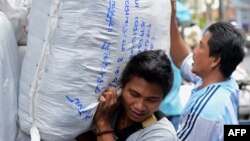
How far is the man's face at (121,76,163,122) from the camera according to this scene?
1.59m

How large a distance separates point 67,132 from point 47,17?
40 cm

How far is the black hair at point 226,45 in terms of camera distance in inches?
81.8

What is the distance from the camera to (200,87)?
225 centimetres

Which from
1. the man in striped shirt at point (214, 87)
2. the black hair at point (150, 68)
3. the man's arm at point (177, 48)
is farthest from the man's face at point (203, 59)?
the black hair at point (150, 68)

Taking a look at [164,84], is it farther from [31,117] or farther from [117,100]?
[31,117]

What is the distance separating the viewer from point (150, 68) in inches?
62.1

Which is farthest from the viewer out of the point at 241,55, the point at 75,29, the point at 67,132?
the point at 241,55

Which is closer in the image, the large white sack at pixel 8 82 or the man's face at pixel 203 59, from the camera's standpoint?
the large white sack at pixel 8 82

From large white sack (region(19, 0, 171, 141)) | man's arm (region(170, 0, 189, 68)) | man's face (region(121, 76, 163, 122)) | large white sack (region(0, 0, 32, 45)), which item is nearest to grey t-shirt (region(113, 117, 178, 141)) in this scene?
man's face (region(121, 76, 163, 122))

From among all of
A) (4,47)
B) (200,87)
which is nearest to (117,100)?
(4,47)

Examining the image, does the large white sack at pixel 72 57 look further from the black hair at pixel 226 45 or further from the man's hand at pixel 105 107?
the black hair at pixel 226 45

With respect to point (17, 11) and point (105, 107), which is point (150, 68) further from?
point (17, 11)

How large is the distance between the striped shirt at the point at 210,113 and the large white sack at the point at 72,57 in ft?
1.88

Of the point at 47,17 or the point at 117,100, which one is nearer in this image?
the point at 47,17
